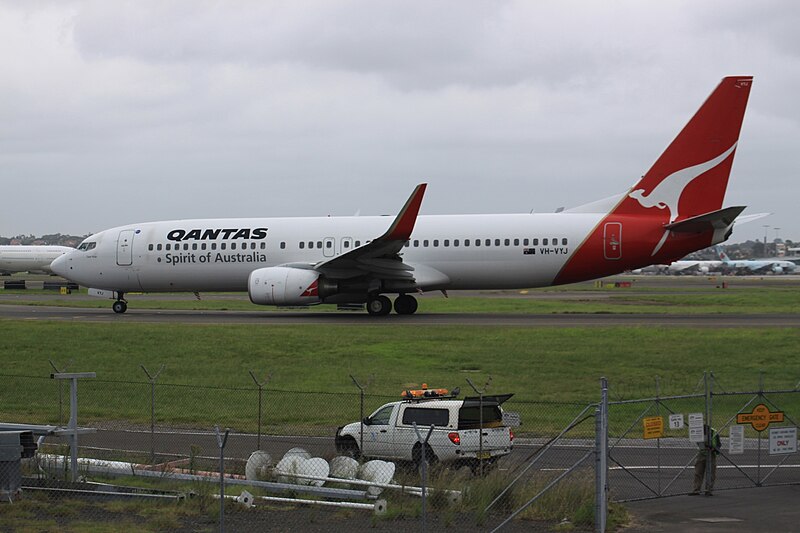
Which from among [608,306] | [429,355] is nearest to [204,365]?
[429,355]

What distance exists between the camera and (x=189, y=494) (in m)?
13.9

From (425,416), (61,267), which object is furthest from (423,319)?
(425,416)

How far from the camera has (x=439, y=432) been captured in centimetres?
1533

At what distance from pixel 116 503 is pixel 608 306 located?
37.5 m

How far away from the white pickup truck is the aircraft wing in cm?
1834

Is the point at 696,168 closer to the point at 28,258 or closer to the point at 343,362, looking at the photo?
the point at 343,362

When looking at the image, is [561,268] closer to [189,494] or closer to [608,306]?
[608,306]

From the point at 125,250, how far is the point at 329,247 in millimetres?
8717

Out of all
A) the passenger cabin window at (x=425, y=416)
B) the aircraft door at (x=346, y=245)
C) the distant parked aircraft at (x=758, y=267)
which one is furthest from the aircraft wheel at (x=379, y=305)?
the distant parked aircraft at (x=758, y=267)

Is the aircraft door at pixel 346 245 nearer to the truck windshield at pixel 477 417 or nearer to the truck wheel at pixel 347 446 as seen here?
the truck wheel at pixel 347 446

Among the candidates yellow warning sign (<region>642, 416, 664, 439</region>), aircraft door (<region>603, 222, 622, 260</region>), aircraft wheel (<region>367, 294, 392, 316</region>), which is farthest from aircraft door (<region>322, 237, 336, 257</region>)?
yellow warning sign (<region>642, 416, 664, 439</region>)

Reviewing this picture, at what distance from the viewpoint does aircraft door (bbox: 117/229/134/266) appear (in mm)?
41500

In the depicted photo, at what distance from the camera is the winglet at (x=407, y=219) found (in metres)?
34.0

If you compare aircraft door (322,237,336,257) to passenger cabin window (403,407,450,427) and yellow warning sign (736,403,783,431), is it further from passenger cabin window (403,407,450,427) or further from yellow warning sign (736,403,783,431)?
yellow warning sign (736,403,783,431)
